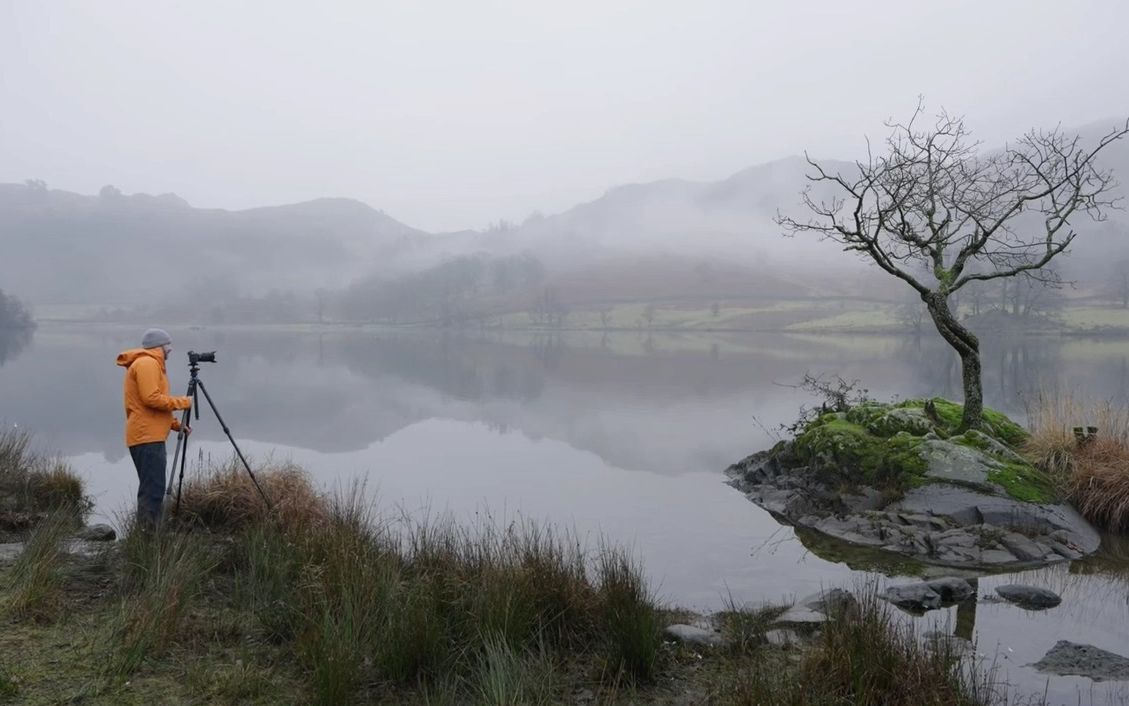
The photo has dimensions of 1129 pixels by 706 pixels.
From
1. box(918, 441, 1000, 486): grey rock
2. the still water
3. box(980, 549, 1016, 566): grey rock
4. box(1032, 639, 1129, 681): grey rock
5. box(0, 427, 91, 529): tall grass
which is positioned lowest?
the still water

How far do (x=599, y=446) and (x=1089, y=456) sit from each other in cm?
994

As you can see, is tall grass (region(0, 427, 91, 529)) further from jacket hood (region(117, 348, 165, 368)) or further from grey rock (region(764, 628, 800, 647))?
grey rock (region(764, 628, 800, 647))

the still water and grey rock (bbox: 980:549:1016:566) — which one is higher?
grey rock (bbox: 980:549:1016:566)

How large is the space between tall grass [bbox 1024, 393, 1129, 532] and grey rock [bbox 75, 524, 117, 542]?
1155cm

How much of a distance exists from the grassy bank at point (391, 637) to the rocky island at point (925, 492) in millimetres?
3902

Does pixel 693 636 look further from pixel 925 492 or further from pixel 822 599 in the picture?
pixel 925 492

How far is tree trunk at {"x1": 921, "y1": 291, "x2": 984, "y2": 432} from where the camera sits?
472 inches

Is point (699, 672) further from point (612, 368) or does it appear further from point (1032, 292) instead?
point (1032, 292)

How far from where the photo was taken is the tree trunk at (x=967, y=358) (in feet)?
39.3

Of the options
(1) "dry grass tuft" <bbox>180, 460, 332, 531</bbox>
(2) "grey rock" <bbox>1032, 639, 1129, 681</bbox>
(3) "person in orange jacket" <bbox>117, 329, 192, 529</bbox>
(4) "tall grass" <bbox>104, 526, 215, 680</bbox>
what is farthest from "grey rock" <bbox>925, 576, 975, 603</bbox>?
(3) "person in orange jacket" <bbox>117, 329, 192, 529</bbox>

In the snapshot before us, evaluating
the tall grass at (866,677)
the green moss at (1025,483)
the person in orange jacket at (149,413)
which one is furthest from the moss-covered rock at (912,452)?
the person in orange jacket at (149,413)

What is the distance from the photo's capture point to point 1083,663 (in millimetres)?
5824

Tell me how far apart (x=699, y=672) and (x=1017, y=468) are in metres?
7.40

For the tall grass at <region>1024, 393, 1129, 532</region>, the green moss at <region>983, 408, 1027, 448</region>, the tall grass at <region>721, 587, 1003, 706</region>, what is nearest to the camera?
the tall grass at <region>721, 587, 1003, 706</region>
